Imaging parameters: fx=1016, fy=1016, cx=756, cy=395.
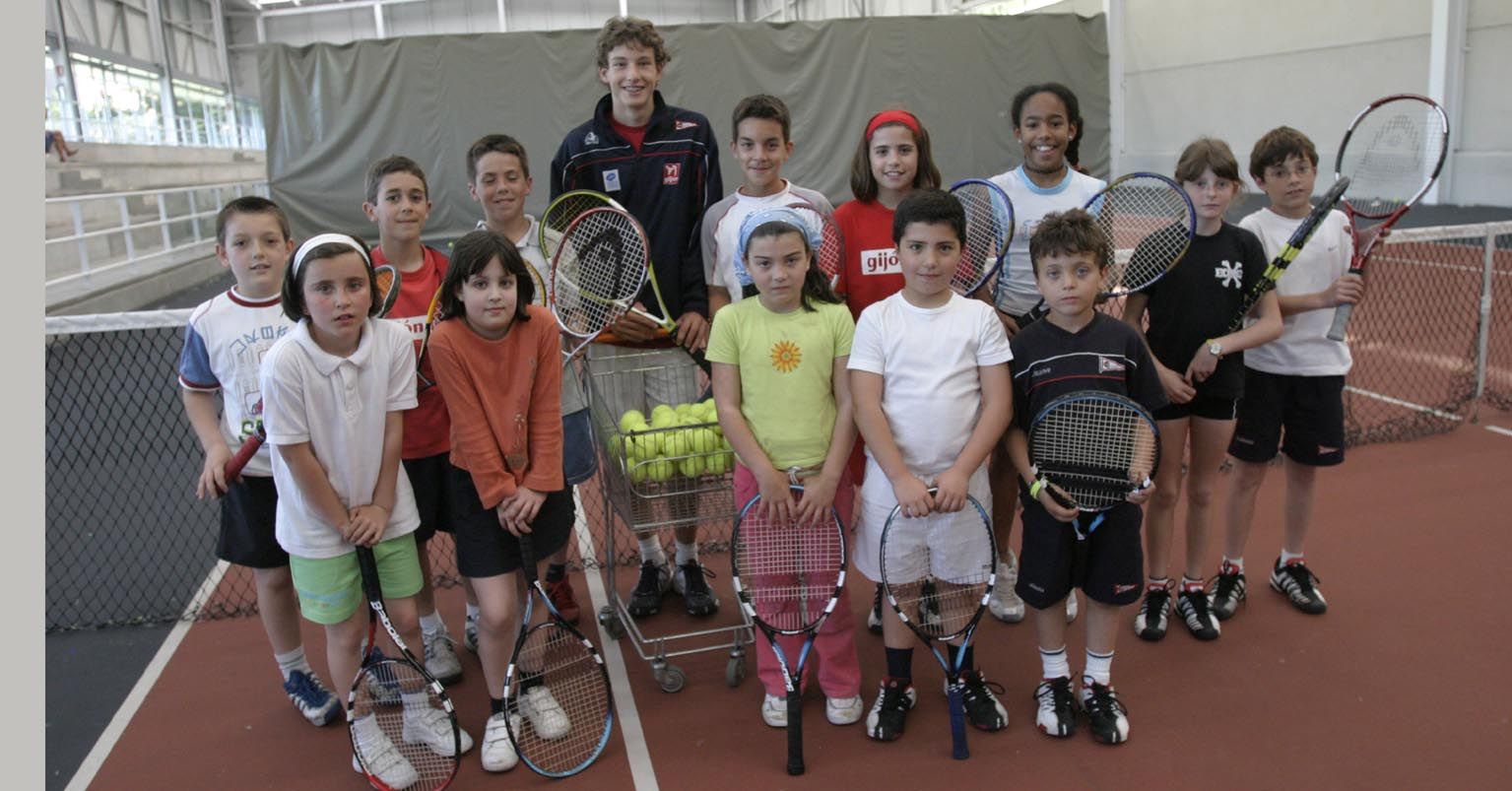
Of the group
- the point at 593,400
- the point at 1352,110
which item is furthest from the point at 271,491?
the point at 1352,110

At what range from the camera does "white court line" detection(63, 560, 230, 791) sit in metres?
2.92

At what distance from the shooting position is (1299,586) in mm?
3523

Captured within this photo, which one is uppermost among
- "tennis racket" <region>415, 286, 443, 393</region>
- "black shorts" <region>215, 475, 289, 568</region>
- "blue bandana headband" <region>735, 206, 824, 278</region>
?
"blue bandana headband" <region>735, 206, 824, 278</region>

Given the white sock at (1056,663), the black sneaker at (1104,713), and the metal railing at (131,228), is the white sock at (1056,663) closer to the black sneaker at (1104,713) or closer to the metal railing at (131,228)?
the black sneaker at (1104,713)

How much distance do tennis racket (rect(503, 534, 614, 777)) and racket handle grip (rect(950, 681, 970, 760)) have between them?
A: 94cm

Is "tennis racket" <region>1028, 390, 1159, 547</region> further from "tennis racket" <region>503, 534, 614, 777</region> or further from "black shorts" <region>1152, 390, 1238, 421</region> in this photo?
"tennis racket" <region>503, 534, 614, 777</region>

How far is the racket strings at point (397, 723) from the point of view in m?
2.73

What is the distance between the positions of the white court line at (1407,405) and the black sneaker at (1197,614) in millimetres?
2955

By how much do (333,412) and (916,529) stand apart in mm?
Result: 1563

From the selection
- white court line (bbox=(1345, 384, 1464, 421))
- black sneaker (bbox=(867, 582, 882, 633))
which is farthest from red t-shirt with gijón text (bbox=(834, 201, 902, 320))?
white court line (bbox=(1345, 384, 1464, 421))

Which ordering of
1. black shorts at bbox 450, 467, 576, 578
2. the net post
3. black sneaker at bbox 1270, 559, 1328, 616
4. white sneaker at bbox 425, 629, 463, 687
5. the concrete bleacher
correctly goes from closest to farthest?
black shorts at bbox 450, 467, 576, 578 → white sneaker at bbox 425, 629, 463, 687 → black sneaker at bbox 1270, 559, 1328, 616 → the net post → the concrete bleacher

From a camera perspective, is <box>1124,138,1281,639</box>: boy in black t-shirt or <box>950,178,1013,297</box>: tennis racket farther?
<box>1124,138,1281,639</box>: boy in black t-shirt

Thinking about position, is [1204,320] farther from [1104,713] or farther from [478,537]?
[478,537]

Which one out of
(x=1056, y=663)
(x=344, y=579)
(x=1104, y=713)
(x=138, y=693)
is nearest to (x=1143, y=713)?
(x=1104, y=713)
